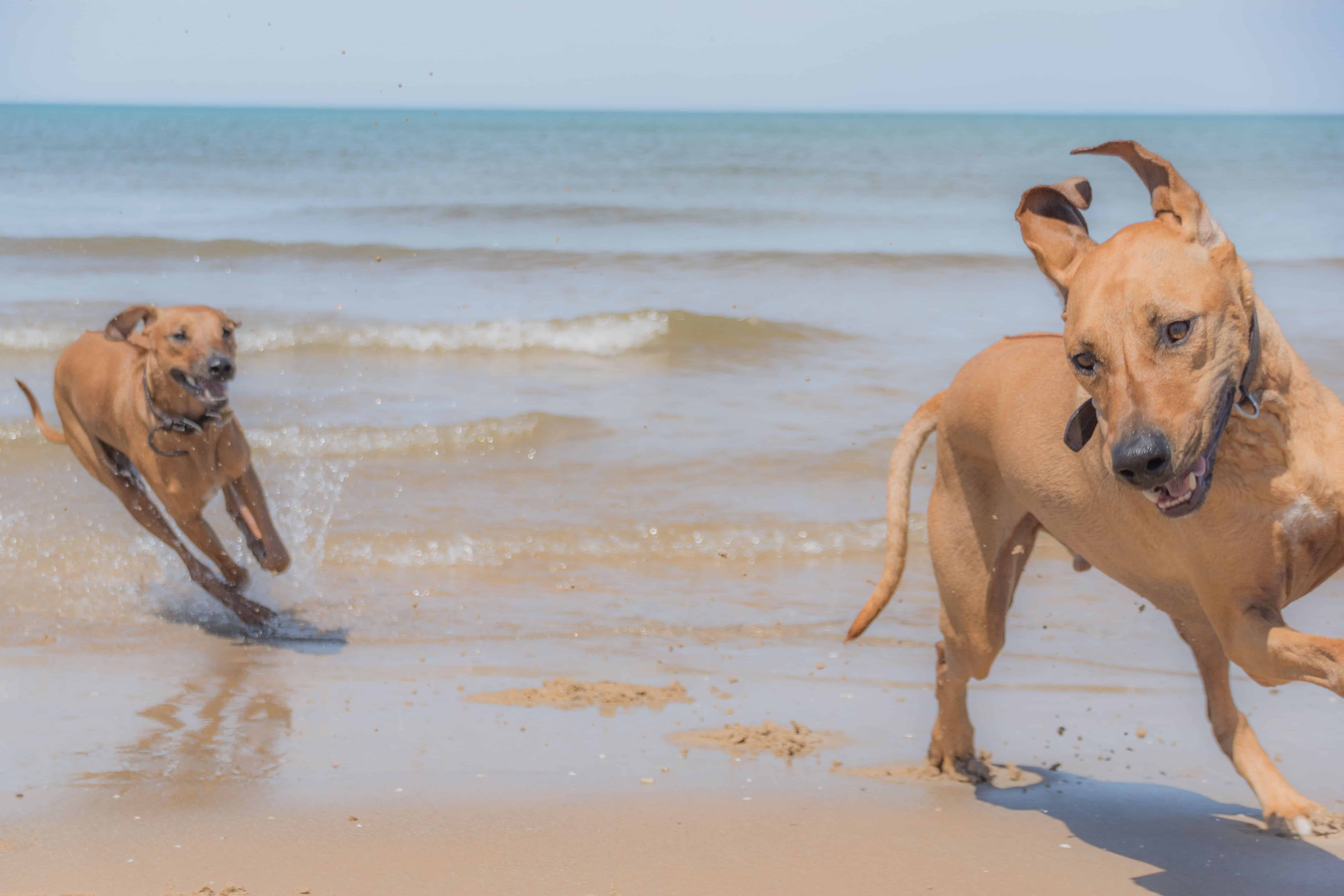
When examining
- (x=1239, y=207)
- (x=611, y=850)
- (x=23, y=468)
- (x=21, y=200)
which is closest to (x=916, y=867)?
(x=611, y=850)

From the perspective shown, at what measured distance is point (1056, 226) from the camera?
2.86 meters

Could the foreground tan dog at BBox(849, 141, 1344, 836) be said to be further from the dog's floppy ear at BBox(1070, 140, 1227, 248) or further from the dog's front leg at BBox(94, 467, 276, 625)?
the dog's front leg at BBox(94, 467, 276, 625)

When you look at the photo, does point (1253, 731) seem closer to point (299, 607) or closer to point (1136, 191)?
point (299, 607)

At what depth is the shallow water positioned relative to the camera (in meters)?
4.42

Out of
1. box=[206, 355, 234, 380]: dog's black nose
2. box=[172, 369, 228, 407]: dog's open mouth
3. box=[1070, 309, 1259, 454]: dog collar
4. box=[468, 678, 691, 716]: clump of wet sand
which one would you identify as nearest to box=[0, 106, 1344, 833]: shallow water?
box=[468, 678, 691, 716]: clump of wet sand

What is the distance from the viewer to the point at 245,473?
5.83 metres

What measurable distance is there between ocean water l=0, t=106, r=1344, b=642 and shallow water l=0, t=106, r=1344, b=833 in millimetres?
41

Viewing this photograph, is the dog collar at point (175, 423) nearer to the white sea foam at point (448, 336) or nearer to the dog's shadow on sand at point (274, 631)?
the dog's shadow on sand at point (274, 631)

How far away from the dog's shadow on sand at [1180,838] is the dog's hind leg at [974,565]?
0.77 feet

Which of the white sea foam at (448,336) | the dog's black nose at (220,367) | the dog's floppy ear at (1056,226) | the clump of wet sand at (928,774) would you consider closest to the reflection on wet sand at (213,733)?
the dog's black nose at (220,367)

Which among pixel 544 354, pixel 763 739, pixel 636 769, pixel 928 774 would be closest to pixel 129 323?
pixel 636 769

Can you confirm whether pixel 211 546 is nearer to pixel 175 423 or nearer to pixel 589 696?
pixel 175 423

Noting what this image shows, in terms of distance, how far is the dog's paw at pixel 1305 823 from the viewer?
3.34 m

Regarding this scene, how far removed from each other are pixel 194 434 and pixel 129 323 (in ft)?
1.78
